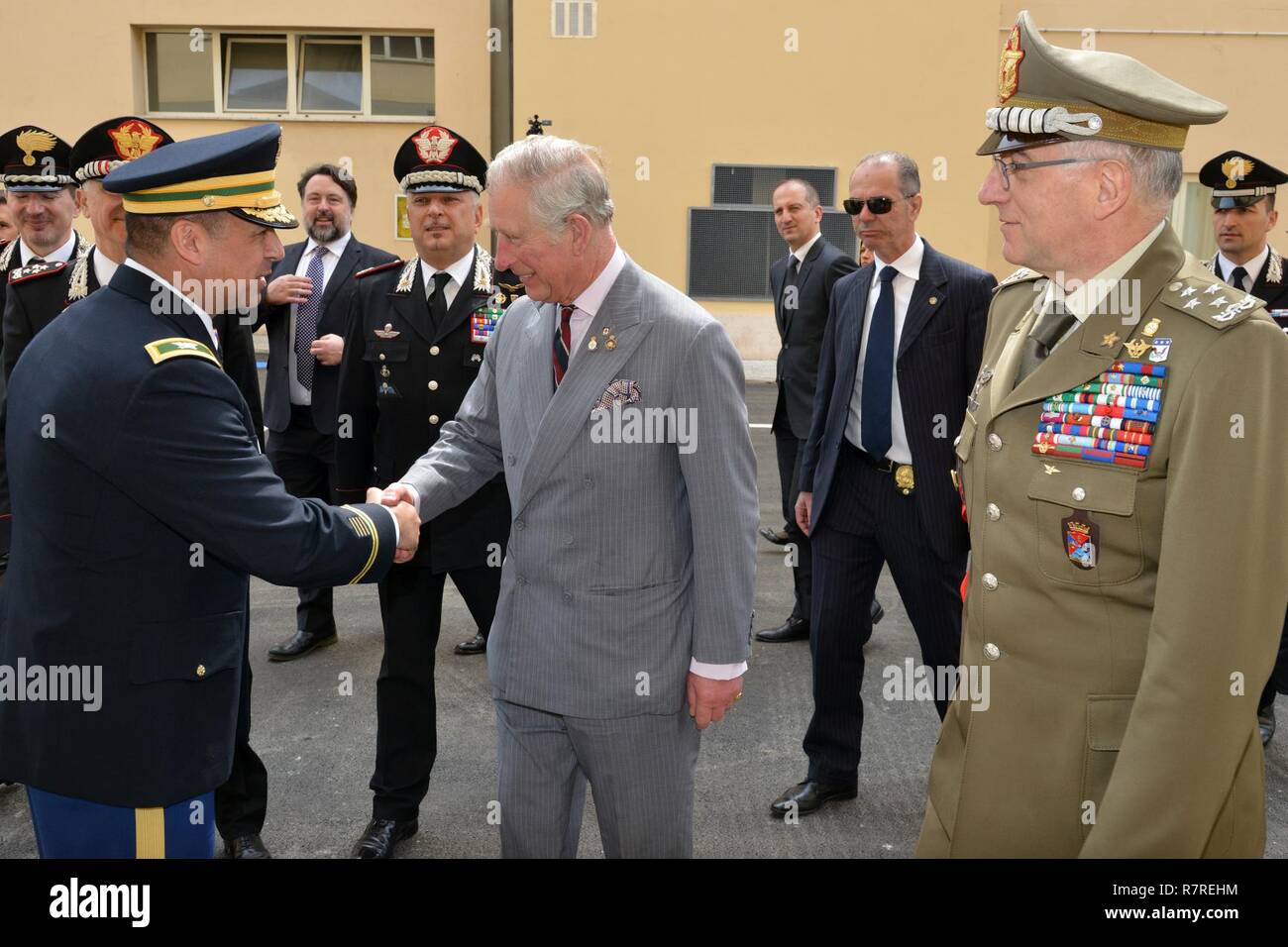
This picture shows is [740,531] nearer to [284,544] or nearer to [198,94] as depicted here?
[284,544]

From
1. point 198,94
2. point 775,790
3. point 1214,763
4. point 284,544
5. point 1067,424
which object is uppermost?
point 198,94

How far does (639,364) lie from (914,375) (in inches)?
67.3

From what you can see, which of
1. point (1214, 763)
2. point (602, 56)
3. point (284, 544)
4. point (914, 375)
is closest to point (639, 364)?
point (284, 544)

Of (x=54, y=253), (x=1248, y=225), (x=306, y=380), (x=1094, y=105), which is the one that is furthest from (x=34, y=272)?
(x=1248, y=225)

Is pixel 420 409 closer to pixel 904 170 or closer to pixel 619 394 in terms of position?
pixel 619 394

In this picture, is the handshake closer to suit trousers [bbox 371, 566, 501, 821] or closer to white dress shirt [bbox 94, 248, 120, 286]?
suit trousers [bbox 371, 566, 501, 821]

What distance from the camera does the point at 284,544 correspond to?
2.38 m

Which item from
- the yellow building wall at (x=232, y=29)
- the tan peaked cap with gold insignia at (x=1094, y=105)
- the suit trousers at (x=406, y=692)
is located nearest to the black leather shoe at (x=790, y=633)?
the suit trousers at (x=406, y=692)

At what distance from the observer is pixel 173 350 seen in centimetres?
222

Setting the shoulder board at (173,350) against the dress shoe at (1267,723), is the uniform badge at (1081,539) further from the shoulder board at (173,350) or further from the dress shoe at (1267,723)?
the dress shoe at (1267,723)

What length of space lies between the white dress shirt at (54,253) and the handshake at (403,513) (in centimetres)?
261

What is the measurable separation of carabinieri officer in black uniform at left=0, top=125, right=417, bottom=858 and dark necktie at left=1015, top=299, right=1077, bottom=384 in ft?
4.96

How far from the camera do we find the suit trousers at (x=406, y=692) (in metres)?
3.77
